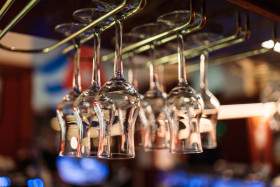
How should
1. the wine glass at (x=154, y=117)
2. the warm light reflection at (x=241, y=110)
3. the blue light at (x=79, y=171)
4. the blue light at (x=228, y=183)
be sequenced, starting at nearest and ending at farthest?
the wine glass at (x=154, y=117) < the blue light at (x=228, y=183) < the warm light reflection at (x=241, y=110) < the blue light at (x=79, y=171)

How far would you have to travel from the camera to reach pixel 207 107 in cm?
76

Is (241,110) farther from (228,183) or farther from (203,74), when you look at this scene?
(203,74)

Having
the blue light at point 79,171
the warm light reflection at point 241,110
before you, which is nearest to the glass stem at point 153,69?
the warm light reflection at point 241,110

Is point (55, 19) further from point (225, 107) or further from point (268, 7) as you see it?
point (225, 107)

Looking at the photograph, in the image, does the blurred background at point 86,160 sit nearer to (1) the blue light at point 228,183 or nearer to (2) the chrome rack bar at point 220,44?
(1) the blue light at point 228,183

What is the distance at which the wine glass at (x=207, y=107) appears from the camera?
2.50ft

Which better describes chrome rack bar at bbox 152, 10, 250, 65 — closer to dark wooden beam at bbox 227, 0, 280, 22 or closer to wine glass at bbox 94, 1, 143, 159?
dark wooden beam at bbox 227, 0, 280, 22

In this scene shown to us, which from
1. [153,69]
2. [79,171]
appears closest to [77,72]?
[153,69]

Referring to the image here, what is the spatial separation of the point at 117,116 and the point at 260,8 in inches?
15.6

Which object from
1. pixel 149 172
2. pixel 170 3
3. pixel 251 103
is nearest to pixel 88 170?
pixel 149 172

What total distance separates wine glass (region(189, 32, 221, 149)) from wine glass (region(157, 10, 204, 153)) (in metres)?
0.07

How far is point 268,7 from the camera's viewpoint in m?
0.70

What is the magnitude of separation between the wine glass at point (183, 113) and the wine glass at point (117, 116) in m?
0.11

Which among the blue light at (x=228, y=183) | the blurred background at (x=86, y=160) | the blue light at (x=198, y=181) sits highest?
the blurred background at (x=86, y=160)
